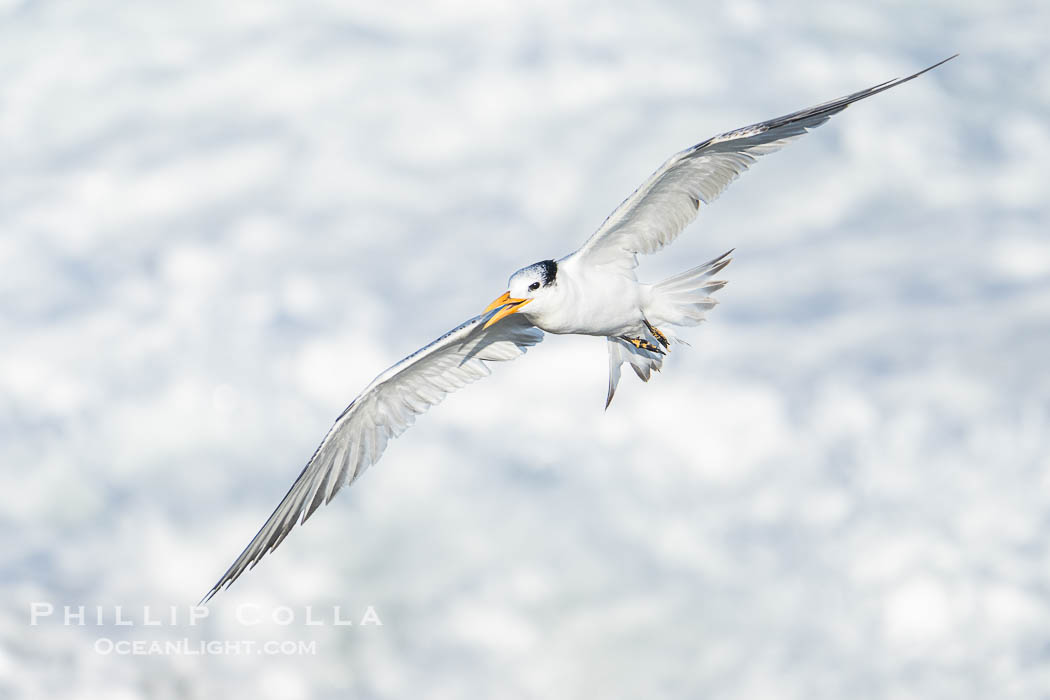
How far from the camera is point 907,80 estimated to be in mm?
13734

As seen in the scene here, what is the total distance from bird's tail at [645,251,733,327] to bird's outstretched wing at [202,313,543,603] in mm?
2001

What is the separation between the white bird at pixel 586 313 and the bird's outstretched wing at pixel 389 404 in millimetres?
16

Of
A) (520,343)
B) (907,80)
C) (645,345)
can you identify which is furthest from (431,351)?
(907,80)

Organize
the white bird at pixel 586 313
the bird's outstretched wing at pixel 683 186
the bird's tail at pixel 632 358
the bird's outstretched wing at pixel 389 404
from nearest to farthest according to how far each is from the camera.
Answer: the bird's outstretched wing at pixel 683 186, the white bird at pixel 586 313, the bird's outstretched wing at pixel 389 404, the bird's tail at pixel 632 358

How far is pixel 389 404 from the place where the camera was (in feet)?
58.8

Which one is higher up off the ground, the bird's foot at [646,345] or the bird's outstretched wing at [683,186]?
the bird's outstretched wing at [683,186]

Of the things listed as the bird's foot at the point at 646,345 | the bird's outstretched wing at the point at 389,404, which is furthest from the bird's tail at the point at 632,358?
the bird's outstretched wing at the point at 389,404

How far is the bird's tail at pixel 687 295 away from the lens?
56.2 ft

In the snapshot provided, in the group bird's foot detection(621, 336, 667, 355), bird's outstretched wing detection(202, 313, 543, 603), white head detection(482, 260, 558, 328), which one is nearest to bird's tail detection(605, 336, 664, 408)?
bird's foot detection(621, 336, 667, 355)

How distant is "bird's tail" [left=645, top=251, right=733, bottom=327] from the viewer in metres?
17.1

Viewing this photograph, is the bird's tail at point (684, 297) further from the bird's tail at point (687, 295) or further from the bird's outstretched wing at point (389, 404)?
the bird's outstretched wing at point (389, 404)

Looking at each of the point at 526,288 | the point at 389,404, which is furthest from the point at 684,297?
the point at 389,404

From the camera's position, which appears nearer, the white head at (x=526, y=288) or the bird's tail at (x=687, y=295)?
the white head at (x=526, y=288)

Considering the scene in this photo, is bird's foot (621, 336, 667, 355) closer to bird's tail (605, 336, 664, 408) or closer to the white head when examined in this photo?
bird's tail (605, 336, 664, 408)
